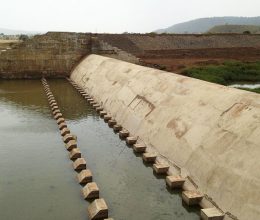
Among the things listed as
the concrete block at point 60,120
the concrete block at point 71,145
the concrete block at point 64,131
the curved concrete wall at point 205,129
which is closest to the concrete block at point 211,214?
the curved concrete wall at point 205,129

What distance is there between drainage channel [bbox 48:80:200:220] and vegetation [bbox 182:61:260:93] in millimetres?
10130

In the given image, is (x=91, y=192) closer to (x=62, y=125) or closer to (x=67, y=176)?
(x=67, y=176)

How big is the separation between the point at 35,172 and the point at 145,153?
6.85 ft

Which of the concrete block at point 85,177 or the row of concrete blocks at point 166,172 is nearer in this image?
the row of concrete blocks at point 166,172

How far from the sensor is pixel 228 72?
20.3 m

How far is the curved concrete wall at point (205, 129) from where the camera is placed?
4.43m

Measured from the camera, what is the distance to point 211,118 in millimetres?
5953

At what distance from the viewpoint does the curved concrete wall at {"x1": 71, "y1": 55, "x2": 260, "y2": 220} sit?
4.43 metres

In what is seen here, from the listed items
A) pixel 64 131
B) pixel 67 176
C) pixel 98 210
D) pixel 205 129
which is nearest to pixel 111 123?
pixel 64 131

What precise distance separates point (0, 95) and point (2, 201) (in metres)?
9.98

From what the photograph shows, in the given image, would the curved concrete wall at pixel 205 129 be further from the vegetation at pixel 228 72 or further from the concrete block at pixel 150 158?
the vegetation at pixel 228 72

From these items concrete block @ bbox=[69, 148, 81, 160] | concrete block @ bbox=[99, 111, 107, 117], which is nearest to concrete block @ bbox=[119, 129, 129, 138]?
concrete block @ bbox=[69, 148, 81, 160]

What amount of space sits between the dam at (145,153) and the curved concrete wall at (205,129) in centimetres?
2

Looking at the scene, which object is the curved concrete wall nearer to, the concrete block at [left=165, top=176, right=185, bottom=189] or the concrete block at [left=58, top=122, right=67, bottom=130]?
the concrete block at [left=165, top=176, right=185, bottom=189]
